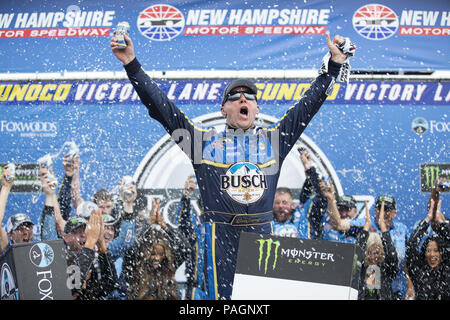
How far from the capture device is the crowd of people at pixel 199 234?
4938 millimetres

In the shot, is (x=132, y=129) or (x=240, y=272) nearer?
(x=240, y=272)

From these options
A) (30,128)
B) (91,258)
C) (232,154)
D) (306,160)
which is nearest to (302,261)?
(232,154)

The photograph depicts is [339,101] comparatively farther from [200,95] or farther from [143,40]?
[143,40]

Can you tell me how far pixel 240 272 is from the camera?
6.20 feet

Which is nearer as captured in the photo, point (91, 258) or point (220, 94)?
point (91, 258)

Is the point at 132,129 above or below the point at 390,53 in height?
below

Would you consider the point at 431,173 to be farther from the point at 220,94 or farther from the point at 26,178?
the point at 26,178

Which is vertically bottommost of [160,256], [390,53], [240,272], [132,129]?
[240,272]

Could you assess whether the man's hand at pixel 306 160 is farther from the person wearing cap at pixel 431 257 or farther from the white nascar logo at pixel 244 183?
the white nascar logo at pixel 244 183

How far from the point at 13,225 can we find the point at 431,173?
13.9ft

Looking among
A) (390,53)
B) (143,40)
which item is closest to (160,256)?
(143,40)

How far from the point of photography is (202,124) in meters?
5.11

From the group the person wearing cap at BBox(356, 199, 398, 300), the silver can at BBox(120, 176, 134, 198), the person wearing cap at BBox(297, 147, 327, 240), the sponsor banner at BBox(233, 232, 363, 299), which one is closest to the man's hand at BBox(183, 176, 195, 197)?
the silver can at BBox(120, 176, 134, 198)

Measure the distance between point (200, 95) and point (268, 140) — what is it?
245 cm
